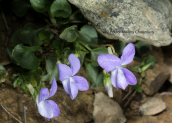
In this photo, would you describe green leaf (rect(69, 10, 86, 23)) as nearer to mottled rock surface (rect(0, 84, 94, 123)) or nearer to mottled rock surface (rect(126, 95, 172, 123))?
mottled rock surface (rect(0, 84, 94, 123))

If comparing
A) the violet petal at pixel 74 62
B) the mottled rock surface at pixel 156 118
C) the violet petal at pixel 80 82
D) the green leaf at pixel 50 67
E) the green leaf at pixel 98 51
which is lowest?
the mottled rock surface at pixel 156 118

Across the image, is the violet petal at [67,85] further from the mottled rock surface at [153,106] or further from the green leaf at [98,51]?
the mottled rock surface at [153,106]

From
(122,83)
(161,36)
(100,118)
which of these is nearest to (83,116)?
(100,118)

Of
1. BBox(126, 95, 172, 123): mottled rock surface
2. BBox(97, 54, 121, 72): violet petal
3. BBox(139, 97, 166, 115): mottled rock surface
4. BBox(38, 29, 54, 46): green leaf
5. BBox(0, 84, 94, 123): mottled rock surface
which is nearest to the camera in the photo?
BBox(97, 54, 121, 72): violet petal

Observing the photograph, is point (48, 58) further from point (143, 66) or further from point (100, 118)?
A: point (143, 66)

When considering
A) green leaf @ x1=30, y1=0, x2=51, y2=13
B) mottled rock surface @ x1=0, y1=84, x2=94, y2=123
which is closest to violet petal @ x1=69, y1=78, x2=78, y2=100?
mottled rock surface @ x1=0, y1=84, x2=94, y2=123

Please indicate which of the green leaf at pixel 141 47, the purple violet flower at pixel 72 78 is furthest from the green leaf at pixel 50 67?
the green leaf at pixel 141 47

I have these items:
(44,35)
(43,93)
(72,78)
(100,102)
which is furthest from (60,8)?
(100,102)
